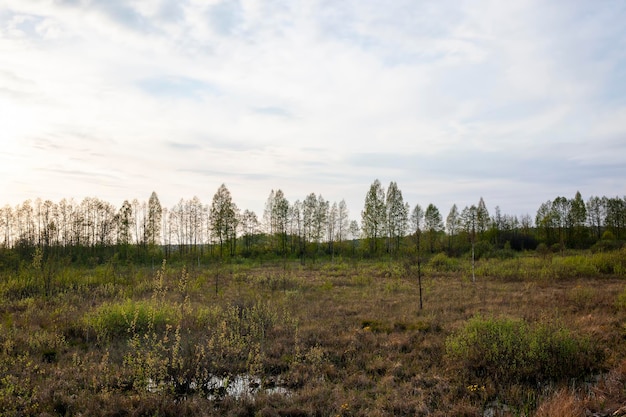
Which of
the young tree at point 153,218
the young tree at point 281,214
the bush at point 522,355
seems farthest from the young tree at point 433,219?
the bush at point 522,355

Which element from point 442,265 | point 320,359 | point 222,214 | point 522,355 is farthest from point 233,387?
point 222,214

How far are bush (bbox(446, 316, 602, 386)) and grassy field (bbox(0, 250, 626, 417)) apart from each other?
3 cm

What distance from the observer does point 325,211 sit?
178 ft

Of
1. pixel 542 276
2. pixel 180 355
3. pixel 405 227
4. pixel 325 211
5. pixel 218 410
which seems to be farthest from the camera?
pixel 325 211

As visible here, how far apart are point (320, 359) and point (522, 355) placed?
Answer: 166 inches

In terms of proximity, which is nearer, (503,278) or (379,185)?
(503,278)

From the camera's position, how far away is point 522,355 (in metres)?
7.36

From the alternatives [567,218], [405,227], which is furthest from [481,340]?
[567,218]

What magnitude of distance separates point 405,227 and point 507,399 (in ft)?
148

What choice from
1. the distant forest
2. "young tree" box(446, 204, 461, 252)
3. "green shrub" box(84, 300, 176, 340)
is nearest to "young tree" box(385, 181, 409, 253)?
the distant forest

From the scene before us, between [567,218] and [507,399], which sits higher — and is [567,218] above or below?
above

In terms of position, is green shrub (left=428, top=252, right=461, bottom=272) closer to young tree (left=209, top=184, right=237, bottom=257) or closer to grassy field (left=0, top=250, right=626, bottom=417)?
grassy field (left=0, top=250, right=626, bottom=417)

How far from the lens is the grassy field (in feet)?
19.4

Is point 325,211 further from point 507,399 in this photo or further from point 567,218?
point 507,399
